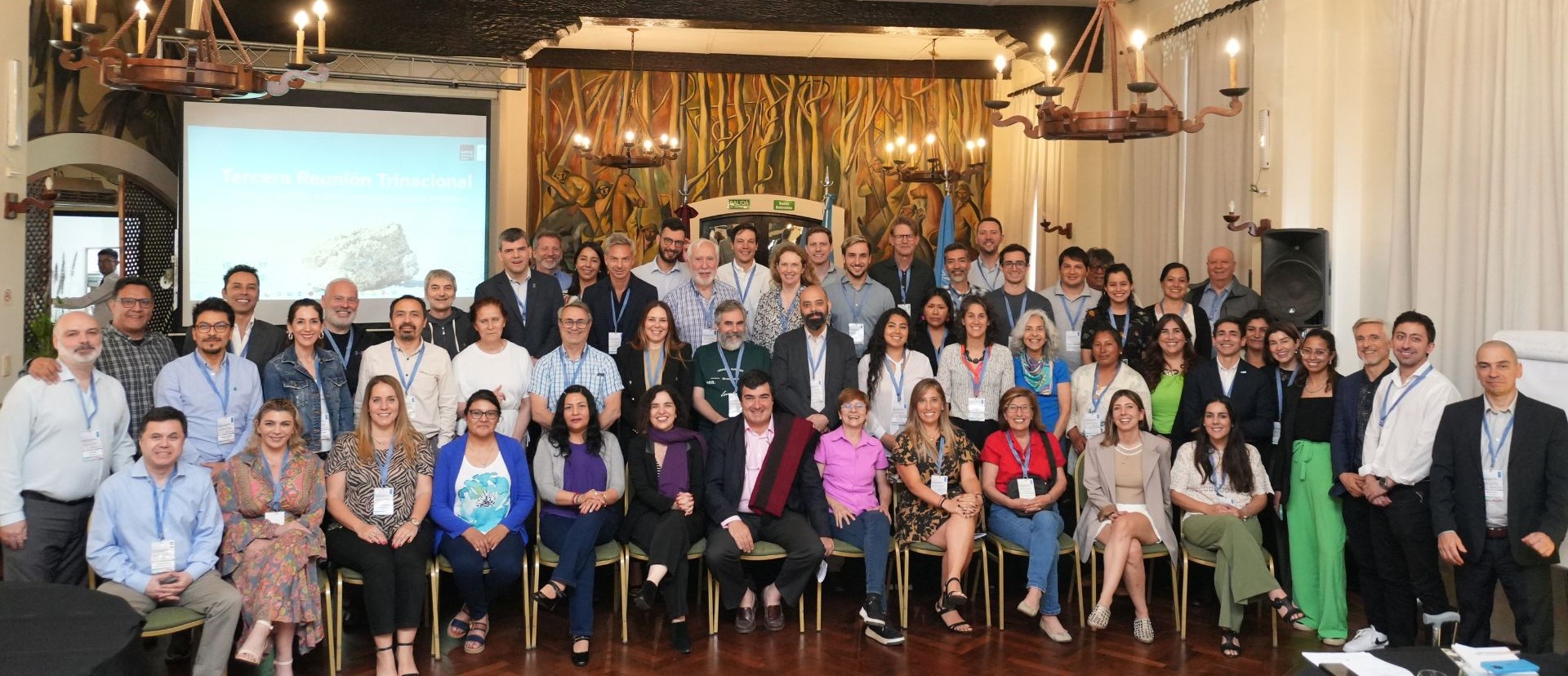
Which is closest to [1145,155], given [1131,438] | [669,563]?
[1131,438]

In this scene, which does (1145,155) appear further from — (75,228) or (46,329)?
(75,228)

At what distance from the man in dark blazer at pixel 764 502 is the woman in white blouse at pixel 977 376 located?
79 centimetres

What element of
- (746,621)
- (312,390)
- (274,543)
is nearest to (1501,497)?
(746,621)

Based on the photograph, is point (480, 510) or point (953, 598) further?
point (953, 598)

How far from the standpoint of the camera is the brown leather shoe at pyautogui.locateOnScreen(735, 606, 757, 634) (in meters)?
4.98

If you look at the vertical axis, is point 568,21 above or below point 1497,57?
above

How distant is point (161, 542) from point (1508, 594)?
194 inches

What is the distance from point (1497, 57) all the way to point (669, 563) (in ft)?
14.8

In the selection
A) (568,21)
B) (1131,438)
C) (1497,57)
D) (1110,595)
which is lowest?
(1110,595)

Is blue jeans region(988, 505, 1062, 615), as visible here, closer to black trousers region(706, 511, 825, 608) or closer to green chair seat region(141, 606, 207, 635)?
black trousers region(706, 511, 825, 608)

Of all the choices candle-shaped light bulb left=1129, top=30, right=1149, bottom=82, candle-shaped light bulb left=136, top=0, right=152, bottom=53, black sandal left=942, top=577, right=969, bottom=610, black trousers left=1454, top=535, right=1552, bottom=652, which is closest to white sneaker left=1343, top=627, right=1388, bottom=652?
black trousers left=1454, top=535, right=1552, bottom=652

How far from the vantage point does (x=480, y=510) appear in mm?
4715

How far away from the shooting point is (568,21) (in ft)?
27.9

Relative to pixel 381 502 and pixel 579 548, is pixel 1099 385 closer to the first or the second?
pixel 579 548
